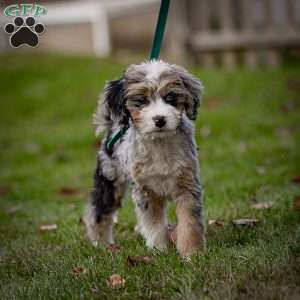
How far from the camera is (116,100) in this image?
5.20 metres

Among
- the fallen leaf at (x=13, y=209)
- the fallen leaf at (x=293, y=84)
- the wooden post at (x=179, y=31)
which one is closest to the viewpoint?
the fallen leaf at (x=13, y=209)

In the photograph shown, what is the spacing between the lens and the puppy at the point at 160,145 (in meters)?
4.93

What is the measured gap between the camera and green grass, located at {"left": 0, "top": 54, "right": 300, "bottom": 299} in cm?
440

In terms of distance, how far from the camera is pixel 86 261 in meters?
5.06

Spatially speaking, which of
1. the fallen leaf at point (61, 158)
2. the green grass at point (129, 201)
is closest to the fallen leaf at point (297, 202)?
the green grass at point (129, 201)

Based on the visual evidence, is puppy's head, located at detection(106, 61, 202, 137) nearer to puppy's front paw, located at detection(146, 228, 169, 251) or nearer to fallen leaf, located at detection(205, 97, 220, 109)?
puppy's front paw, located at detection(146, 228, 169, 251)

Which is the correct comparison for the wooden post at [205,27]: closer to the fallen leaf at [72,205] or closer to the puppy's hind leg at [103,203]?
the fallen leaf at [72,205]

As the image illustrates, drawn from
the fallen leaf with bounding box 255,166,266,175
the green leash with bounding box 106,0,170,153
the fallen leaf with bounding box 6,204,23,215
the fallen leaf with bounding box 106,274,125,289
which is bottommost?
the fallen leaf with bounding box 6,204,23,215

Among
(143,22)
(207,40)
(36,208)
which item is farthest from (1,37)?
(36,208)

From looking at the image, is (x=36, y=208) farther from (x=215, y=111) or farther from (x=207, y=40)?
(x=207, y=40)

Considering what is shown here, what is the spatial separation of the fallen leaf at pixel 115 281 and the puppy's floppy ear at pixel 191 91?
1294mm

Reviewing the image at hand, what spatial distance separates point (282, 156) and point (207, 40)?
5.82 metres

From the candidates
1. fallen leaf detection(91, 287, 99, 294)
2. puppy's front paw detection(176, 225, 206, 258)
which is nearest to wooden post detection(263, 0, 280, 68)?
puppy's front paw detection(176, 225, 206, 258)

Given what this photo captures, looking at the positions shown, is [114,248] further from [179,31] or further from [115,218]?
[179,31]
